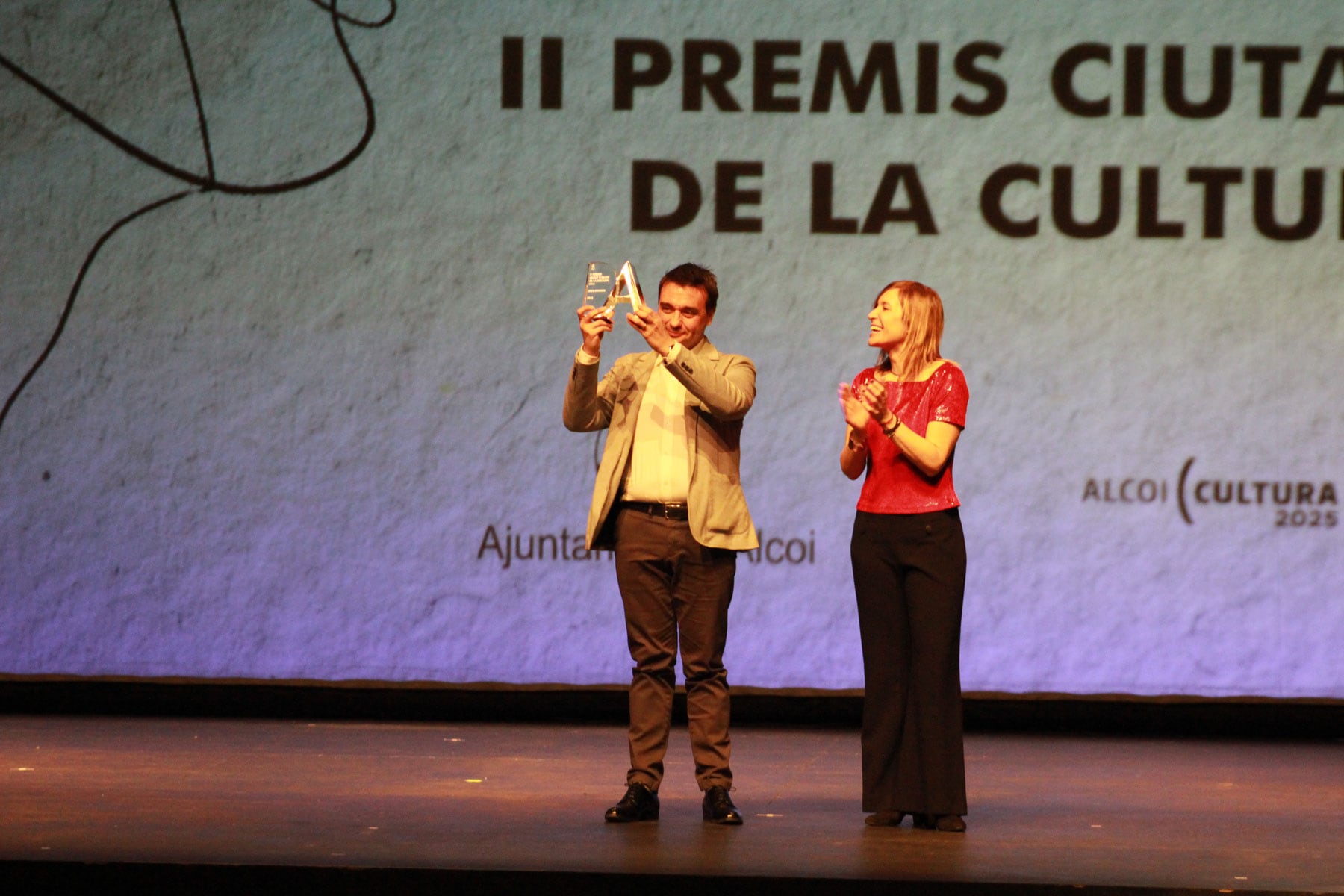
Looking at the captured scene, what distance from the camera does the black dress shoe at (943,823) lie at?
4.18 m

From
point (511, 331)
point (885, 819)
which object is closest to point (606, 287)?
point (885, 819)

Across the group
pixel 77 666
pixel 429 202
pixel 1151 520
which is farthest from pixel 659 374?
pixel 77 666

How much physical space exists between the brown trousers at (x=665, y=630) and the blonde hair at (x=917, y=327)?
67 cm

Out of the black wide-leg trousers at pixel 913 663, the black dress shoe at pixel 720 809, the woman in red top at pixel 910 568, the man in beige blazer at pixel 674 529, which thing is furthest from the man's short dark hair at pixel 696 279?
the black dress shoe at pixel 720 809

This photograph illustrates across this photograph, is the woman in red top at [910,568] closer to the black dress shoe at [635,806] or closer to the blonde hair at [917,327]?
the blonde hair at [917,327]

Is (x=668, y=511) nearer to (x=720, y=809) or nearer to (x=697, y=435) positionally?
(x=697, y=435)

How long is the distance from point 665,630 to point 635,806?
1.47 feet

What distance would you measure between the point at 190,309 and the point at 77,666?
144cm

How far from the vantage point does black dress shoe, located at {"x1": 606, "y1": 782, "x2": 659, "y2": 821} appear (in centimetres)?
423

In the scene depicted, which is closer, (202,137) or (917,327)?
(917,327)

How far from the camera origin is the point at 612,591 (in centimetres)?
656

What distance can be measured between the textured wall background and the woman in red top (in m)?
2.21

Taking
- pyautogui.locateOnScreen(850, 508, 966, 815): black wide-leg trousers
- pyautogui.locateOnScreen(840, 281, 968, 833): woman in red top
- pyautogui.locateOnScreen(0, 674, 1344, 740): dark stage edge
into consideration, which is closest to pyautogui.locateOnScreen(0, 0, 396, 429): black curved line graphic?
pyautogui.locateOnScreen(0, 674, 1344, 740): dark stage edge

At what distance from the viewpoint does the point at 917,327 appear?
433cm
